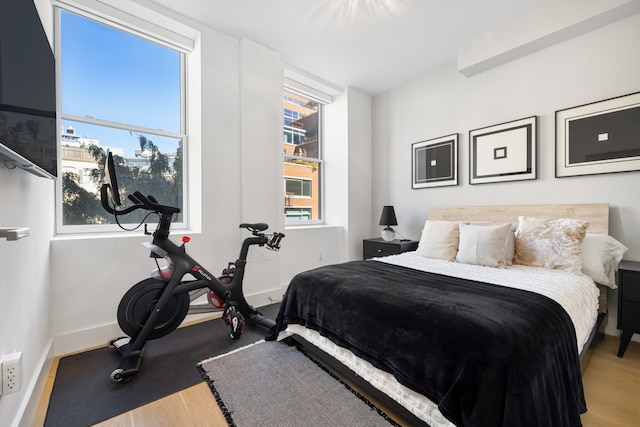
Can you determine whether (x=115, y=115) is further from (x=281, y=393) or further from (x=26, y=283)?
(x=281, y=393)

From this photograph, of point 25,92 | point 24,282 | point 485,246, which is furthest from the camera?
point 485,246

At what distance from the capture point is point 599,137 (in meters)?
2.38

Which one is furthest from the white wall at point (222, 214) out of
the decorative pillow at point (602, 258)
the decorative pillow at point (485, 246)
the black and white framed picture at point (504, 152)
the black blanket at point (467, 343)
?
the decorative pillow at point (602, 258)

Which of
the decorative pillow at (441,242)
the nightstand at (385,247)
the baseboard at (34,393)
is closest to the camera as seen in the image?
the baseboard at (34,393)

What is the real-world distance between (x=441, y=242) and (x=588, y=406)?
1455mm

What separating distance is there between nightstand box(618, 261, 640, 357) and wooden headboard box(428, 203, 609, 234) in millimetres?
453

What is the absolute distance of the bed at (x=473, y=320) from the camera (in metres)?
1.08

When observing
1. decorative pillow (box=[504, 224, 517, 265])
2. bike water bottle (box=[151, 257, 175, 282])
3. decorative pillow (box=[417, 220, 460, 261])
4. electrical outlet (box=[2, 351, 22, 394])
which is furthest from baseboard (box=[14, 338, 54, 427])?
decorative pillow (box=[504, 224, 517, 265])

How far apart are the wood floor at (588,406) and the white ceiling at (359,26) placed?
2.97 meters

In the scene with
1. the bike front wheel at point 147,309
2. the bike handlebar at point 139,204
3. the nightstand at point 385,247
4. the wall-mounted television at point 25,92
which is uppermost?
the wall-mounted television at point 25,92

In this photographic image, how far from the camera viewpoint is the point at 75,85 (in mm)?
2385

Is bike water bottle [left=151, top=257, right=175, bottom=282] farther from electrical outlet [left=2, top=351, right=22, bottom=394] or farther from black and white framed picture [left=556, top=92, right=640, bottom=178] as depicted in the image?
black and white framed picture [left=556, top=92, right=640, bottom=178]

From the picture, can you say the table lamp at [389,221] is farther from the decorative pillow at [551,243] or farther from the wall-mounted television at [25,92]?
the wall-mounted television at [25,92]

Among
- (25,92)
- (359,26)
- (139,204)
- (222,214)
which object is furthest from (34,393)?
(359,26)
